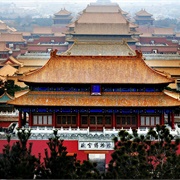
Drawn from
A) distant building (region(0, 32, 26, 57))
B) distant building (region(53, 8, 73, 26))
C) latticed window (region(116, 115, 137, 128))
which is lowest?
latticed window (region(116, 115, 137, 128))

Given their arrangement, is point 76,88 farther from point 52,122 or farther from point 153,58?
point 153,58

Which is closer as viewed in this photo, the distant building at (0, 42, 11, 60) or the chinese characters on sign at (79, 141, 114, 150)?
the chinese characters on sign at (79, 141, 114, 150)

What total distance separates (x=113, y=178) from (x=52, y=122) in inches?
375

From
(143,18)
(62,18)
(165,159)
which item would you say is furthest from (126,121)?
(143,18)

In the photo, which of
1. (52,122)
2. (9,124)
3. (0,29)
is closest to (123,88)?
(52,122)

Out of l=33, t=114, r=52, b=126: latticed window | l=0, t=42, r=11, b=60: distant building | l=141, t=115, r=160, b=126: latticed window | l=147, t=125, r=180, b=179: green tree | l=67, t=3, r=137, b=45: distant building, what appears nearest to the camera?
l=147, t=125, r=180, b=179: green tree

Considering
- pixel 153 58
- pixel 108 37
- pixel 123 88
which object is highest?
pixel 108 37

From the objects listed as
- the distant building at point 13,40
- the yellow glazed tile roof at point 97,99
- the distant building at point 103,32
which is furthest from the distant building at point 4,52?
the yellow glazed tile roof at point 97,99

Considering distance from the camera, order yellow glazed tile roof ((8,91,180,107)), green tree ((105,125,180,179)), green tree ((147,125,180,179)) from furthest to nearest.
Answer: yellow glazed tile roof ((8,91,180,107))
green tree ((147,125,180,179))
green tree ((105,125,180,179))

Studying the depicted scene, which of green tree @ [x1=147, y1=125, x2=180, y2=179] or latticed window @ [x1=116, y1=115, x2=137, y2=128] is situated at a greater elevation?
latticed window @ [x1=116, y1=115, x2=137, y2=128]

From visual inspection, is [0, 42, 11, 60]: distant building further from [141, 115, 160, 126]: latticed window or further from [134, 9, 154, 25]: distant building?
[141, 115, 160, 126]: latticed window

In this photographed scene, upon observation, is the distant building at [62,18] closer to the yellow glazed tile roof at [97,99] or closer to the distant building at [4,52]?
the distant building at [4,52]

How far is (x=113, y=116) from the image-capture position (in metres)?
26.9

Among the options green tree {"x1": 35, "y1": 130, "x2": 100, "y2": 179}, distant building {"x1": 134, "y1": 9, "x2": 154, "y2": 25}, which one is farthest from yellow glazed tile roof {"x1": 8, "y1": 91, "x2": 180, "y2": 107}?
distant building {"x1": 134, "y1": 9, "x2": 154, "y2": 25}
